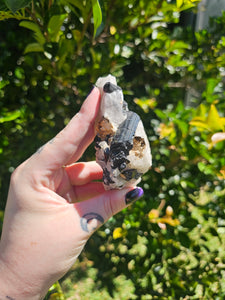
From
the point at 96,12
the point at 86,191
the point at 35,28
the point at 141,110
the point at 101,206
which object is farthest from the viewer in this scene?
the point at 141,110

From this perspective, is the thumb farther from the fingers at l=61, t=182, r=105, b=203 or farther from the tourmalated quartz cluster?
the fingers at l=61, t=182, r=105, b=203

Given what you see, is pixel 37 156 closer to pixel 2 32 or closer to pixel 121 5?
pixel 121 5

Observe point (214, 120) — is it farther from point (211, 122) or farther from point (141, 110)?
point (141, 110)

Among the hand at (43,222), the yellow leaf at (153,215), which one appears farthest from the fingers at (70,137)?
the yellow leaf at (153,215)

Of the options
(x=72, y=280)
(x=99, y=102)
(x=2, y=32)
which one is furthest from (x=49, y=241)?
(x=72, y=280)

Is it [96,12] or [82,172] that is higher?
[96,12]

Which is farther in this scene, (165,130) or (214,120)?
(165,130)

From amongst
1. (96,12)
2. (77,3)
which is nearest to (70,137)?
(96,12)

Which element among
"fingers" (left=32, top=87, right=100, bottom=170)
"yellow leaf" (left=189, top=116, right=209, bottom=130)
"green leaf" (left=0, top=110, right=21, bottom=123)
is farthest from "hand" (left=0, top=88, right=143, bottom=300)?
"yellow leaf" (left=189, top=116, right=209, bottom=130)
